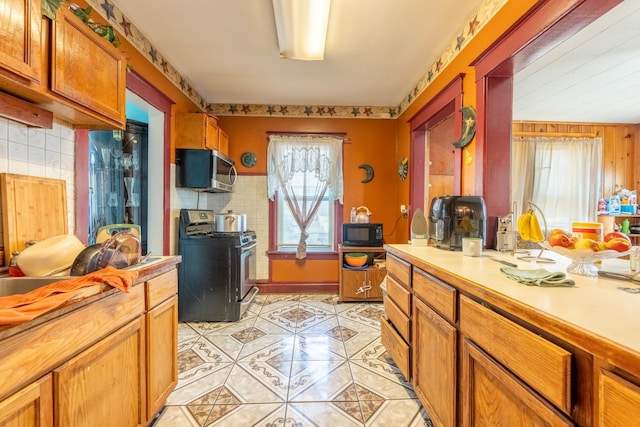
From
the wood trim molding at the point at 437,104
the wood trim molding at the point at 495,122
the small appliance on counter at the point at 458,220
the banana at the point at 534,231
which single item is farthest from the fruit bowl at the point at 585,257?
the wood trim molding at the point at 437,104

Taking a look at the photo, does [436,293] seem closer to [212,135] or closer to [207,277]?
[207,277]

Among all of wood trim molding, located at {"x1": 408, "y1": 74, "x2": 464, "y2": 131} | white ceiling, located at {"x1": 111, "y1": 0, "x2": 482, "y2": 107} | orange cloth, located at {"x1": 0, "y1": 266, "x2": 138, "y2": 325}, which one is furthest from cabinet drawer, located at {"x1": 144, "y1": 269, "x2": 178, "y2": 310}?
wood trim molding, located at {"x1": 408, "y1": 74, "x2": 464, "y2": 131}

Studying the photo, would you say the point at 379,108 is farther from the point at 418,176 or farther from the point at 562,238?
the point at 562,238

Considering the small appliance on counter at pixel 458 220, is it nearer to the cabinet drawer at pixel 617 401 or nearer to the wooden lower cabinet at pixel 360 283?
the cabinet drawer at pixel 617 401

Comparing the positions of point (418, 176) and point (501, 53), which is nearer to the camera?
point (501, 53)

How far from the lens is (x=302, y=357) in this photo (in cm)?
219

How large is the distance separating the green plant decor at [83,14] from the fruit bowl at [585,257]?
7.36 feet

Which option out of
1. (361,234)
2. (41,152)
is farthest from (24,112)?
(361,234)

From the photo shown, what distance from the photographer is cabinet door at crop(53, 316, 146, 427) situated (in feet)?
2.94

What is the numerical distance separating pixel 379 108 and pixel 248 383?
354 cm

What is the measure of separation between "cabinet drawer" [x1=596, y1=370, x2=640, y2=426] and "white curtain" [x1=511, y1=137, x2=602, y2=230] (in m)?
4.08

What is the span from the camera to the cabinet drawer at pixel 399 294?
1688 millimetres

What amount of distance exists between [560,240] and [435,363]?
76 cm

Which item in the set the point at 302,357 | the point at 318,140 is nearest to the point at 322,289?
the point at 302,357
